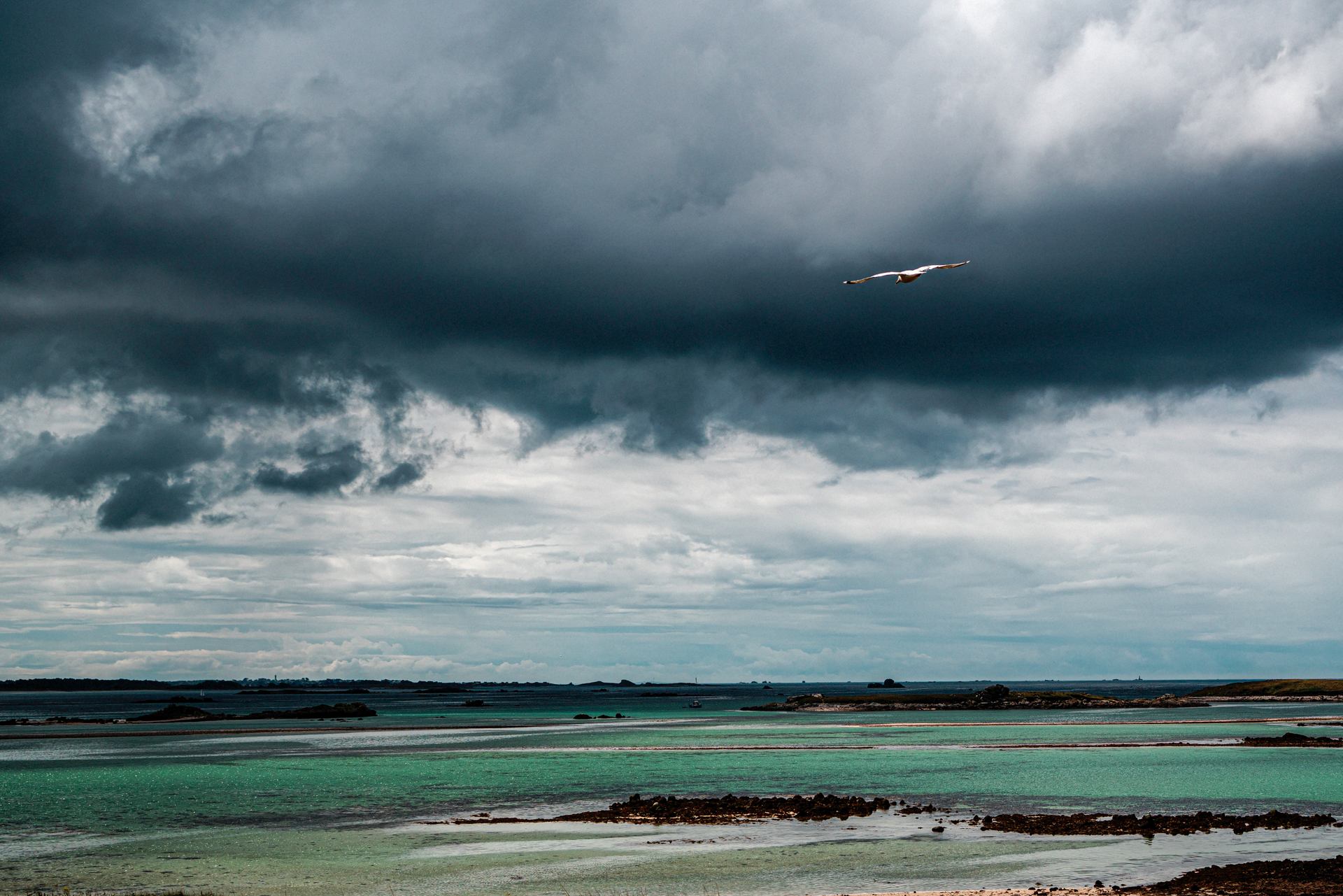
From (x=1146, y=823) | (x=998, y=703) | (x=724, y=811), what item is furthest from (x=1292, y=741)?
(x=998, y=703)

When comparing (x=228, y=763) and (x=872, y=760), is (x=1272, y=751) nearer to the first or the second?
(x=872, y=760)

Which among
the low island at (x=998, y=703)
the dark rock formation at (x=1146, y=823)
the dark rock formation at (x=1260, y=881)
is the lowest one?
the low island at (x=998, y=703)

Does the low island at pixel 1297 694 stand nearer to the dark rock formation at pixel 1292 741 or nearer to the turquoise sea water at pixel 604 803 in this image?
the turquoise sea water at pixel 604 803

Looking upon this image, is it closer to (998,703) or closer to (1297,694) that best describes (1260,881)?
(998,703)

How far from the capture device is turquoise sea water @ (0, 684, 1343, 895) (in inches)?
1302

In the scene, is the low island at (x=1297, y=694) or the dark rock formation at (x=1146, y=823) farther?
the low island at (x=1297, y=694)

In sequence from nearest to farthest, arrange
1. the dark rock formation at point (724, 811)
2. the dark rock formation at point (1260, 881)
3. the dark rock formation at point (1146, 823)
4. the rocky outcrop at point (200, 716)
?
the dark rock formation at point (1260, 881) < the dark rock formation at point (1146, 823) < the dark rock formation at point (724, 811) < the rocky outcrop at point (200, 716)

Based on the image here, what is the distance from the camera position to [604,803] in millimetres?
51156

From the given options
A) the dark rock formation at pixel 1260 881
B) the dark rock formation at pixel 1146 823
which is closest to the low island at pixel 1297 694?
the dark rock formation at pixel 1146 823

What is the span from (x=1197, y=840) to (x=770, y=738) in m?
64.6

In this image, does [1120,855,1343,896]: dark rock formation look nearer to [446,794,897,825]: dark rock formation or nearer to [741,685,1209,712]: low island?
[446,794,897,825]: dark rock formation

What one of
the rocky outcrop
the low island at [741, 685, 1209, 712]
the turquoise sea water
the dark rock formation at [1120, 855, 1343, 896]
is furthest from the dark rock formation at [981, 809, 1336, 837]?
the rocky outcrop

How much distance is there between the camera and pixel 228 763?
3054 inches

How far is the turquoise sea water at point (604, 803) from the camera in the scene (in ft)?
108
